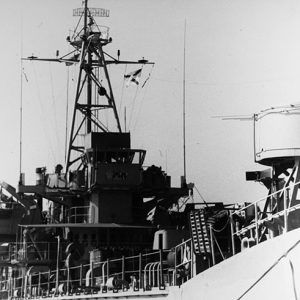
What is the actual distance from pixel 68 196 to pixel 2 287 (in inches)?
211

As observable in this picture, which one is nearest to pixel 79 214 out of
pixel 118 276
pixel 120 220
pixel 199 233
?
pixel 120 220

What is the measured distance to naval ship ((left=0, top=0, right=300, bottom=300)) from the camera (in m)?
11.0

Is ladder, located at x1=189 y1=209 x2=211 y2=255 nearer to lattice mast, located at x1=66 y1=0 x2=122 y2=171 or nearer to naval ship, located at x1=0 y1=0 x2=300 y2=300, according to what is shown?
naval ship, located at x1=0 y1=0 x2=300 y2=300

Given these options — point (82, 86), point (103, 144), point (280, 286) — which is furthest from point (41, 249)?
point (280, 286)

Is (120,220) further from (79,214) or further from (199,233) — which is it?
(199,233)

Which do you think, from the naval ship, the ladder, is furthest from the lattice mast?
the ladder

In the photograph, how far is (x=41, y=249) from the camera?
21.2 metres

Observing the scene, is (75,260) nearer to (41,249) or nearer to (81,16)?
(41,249)

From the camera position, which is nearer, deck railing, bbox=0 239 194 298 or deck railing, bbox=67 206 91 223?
deck railing, bbox=0 239 194 298

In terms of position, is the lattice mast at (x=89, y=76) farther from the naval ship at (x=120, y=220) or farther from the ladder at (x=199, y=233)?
the ladder at (x=199, y=233)

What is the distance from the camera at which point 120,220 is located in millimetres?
20688

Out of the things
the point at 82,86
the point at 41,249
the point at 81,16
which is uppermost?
the point at 81,16

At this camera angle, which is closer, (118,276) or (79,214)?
(118,276)

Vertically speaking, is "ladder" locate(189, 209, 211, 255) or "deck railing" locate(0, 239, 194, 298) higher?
"ladder" locate(189, 209, 211, 255)
